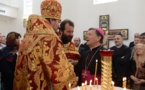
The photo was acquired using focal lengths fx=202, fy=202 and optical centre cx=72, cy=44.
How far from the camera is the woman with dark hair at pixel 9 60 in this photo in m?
Answer: 2.86

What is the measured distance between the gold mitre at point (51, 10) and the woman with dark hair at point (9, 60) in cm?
104

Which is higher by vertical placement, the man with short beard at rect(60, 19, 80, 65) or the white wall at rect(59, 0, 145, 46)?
the white wall at rect(59, 0, 145, 46)

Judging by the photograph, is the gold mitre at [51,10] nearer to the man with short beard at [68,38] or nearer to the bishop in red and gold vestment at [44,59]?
the bishop in red and gold vestment at [44,59]

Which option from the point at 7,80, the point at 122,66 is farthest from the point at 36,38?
the point at 122,66

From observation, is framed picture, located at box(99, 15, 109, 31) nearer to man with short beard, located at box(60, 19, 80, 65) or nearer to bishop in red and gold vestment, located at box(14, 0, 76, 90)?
man with short beard, located at box(60, 19, 80, 65)

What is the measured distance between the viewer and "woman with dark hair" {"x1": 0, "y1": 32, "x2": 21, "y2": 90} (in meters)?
2.86

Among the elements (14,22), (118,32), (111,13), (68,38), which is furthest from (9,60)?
(14,22)

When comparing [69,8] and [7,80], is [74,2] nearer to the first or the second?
[69,8]

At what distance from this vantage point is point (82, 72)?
288cm

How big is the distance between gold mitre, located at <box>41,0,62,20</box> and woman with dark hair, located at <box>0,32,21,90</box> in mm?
1040

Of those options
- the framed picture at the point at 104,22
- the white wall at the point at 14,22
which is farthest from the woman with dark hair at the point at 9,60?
the white wall at the point at 14,22

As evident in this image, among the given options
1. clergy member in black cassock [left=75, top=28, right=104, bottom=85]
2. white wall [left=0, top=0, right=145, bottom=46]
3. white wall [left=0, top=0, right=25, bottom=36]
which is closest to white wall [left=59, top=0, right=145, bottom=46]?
A: white wall [left=0, top=0, right=145, bottom=46]

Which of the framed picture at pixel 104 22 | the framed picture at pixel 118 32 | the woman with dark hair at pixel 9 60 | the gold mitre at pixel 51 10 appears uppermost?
the framed picture at pixel 104 22

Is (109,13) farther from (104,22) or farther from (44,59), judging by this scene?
(44,59)
